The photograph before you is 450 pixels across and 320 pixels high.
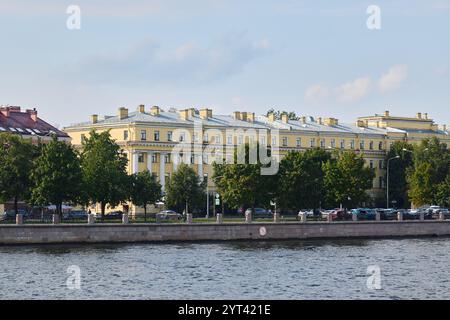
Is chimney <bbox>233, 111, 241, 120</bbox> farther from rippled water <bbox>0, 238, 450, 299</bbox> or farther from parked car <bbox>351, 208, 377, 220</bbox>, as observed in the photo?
rippled water <bbox>0, 238, 450, 299</bbox>

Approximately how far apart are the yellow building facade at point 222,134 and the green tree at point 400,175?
3708mm

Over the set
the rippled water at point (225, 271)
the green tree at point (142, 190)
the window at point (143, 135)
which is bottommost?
the rippled water at point (225, 271)

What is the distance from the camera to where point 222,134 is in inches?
4862

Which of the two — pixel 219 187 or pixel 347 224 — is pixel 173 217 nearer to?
pixel 219 187

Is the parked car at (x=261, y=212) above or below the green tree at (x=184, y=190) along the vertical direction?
below

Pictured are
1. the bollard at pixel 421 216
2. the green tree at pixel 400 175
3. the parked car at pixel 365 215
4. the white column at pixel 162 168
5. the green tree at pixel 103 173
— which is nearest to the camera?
A: the green tree at pixel 103 173

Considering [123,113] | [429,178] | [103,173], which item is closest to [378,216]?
[429,178]

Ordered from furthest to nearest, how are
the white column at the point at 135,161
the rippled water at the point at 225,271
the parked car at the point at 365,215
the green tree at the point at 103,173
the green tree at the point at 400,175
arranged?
1. the green tree at the point at 400,175
2. the white column at the point at 135,161
3. the parked car at the point at 365,215
4. the green tree at the point at 103,173
5. the rippled water at the point at 225,271

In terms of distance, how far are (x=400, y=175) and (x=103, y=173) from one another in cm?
5219

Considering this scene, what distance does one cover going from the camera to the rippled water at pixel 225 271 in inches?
1922

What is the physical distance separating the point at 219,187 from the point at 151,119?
22.6m

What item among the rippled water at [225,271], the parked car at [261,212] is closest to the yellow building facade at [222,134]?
the parked car at [261,212]

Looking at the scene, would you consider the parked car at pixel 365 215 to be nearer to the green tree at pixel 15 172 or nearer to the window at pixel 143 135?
the window at pixel 143 135
